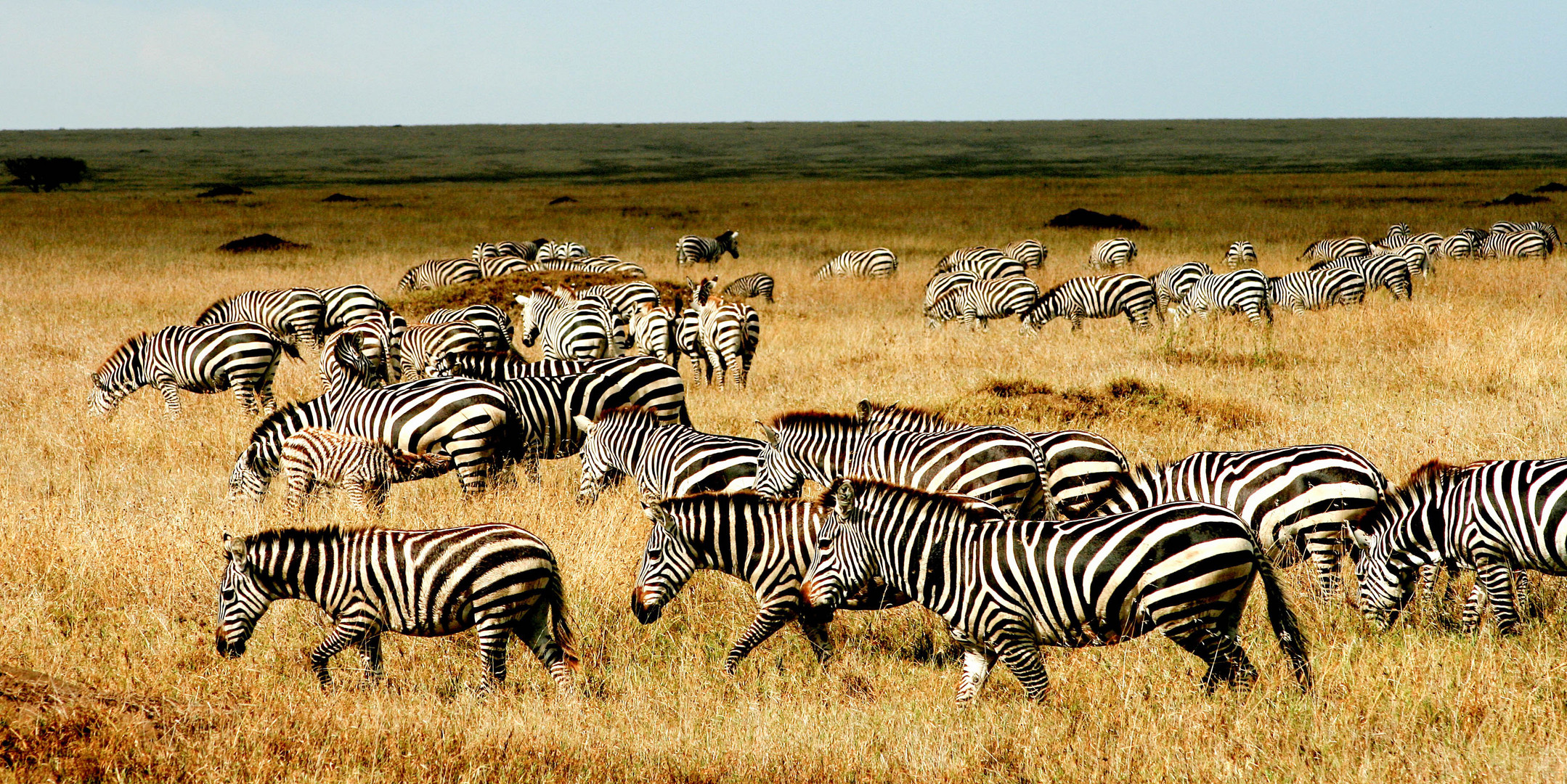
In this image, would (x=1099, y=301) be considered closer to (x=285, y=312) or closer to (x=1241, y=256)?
(x=1241, y=256)

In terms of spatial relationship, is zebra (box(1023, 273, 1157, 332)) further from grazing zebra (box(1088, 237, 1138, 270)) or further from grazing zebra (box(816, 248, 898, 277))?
grazing zebra (box(1088, 237, 1138, 270))

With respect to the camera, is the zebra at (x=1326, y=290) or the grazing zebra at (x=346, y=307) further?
the zebra at (x=1326, y=290)

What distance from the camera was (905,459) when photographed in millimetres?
8383

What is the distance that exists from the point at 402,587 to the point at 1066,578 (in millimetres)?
3206

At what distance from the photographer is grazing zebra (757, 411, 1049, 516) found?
26.1 ft

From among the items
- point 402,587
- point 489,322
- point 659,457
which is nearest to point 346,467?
point 659,457

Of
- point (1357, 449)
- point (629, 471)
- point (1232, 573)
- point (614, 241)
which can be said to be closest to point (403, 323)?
point (629, 471)

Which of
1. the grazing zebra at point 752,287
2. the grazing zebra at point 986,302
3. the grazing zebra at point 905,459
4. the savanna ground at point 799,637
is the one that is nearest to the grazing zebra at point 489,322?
the savanna ground at point 799,637

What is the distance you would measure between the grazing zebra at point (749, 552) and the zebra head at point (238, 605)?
1.90 meters

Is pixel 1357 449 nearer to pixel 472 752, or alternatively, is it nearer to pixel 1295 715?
pixel 1295 715

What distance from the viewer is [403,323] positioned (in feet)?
55.7

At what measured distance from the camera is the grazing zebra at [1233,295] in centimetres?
1939

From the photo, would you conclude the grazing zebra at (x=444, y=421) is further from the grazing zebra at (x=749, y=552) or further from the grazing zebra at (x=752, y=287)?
the grazing zebra at (x=752, y=287)

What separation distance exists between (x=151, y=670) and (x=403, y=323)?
36.5ft
